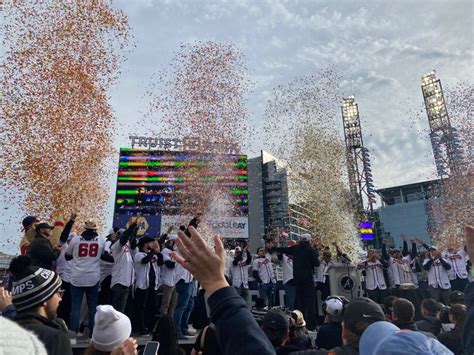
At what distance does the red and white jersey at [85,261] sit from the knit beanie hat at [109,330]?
13.8 ft

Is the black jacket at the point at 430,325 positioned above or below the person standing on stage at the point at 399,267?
below

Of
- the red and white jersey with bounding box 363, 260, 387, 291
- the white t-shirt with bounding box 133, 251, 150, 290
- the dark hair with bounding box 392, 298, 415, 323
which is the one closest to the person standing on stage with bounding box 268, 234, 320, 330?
the red and white jersey with bounding box 363, 260, 387, 291

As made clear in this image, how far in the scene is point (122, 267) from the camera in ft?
23.9

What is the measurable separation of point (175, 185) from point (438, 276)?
113 feet

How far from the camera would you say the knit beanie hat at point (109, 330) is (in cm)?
288

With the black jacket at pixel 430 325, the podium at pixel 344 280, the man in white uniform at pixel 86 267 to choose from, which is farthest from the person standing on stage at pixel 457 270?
the man in white uniform at pixel 86 267

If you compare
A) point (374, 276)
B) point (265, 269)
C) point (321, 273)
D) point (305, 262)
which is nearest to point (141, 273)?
point (305, 262)

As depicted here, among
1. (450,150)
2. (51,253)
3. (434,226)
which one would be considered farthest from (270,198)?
(51,253)

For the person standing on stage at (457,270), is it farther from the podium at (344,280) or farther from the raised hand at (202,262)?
the raised hand at (202,262)

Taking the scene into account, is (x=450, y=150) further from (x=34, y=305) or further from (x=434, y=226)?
(x=34, y=305)

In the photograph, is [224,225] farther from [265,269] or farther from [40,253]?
[40,253]

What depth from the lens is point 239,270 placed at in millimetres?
10930

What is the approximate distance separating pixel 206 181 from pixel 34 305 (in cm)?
3577

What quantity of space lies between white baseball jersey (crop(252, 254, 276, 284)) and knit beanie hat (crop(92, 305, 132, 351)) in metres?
9.00
